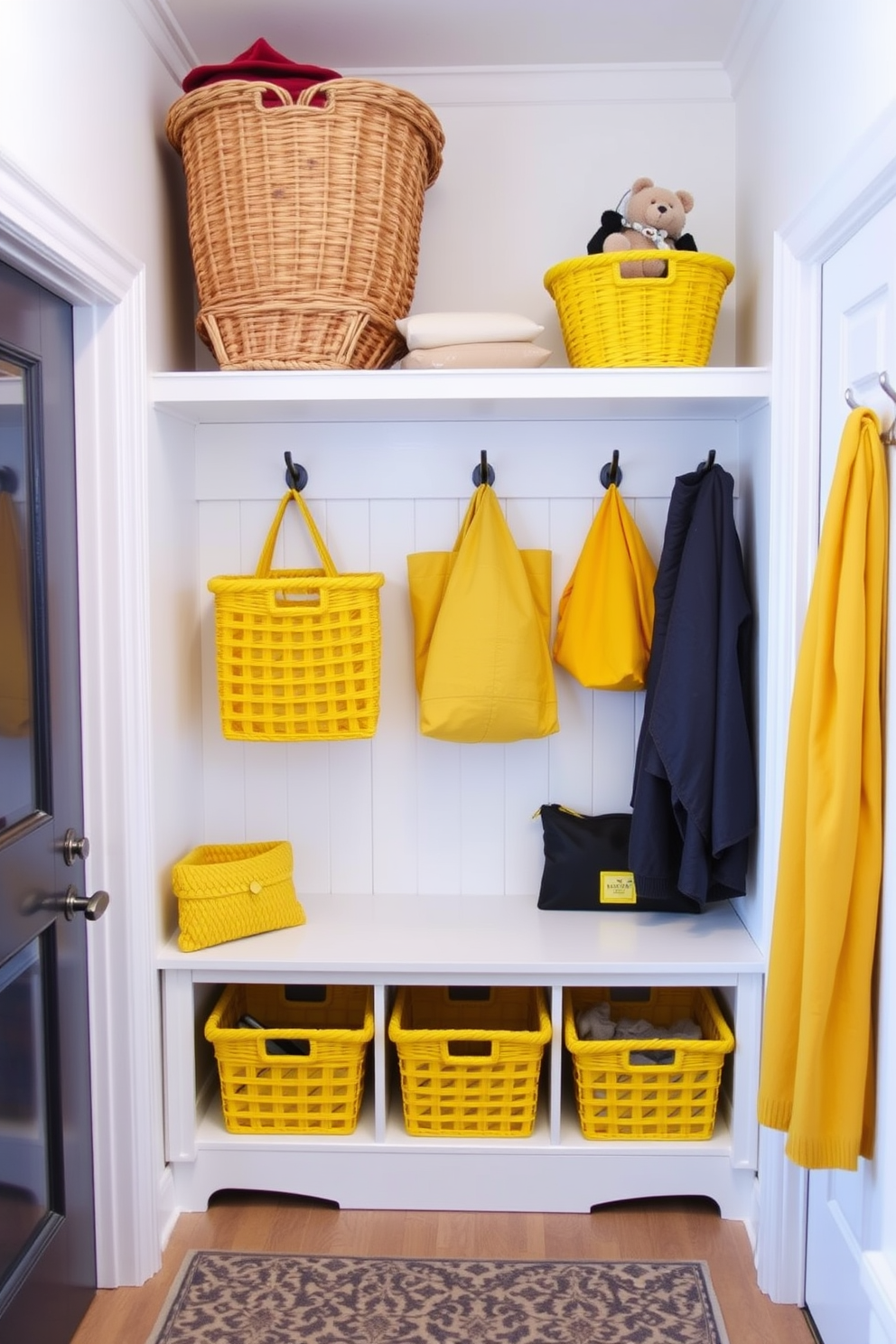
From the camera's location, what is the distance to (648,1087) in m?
2.37

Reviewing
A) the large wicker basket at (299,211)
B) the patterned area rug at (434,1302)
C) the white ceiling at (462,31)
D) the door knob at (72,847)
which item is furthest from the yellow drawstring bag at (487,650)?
the patterned area rug at (434,1302)

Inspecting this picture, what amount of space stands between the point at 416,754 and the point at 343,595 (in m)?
0.50

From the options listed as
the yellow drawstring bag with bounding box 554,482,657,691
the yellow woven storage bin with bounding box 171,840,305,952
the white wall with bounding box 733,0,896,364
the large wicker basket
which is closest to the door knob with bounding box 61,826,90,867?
the yellow woven storage bin with bounding box 171,840,305,952

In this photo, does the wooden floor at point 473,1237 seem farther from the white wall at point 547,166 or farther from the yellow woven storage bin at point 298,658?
the white wall at point 547,166

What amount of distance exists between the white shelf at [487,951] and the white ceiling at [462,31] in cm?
185

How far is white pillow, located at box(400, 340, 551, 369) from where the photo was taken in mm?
2287

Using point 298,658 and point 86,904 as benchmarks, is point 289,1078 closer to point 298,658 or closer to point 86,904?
point 86,904

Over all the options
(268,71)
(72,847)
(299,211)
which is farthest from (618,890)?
(268,71)

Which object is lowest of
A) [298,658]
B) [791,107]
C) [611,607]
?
[298,658]

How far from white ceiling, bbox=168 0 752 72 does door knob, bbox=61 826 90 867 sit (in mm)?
1590

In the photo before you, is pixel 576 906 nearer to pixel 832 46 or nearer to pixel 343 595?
pixel 343 595

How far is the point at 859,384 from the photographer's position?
5.92ft

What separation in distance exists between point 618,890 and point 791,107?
1595 mm

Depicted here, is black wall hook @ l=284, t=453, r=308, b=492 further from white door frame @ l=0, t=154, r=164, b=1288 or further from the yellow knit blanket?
the yellow knit blanket
